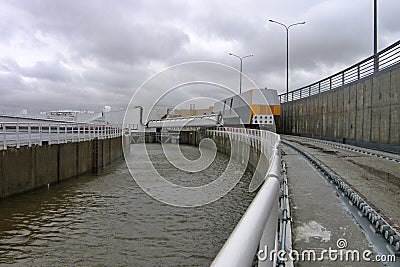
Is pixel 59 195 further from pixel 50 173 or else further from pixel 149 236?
pixel 149 236

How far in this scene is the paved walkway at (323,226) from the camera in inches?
139

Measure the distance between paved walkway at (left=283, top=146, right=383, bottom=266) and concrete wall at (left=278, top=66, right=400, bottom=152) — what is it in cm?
1191

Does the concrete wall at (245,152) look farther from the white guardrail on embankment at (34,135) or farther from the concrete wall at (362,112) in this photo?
the white guardrail on embankment at (34,135)

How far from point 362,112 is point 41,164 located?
18.5m

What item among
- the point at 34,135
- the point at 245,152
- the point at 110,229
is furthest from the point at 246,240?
the point at 245,152

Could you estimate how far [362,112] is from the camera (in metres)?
21.7

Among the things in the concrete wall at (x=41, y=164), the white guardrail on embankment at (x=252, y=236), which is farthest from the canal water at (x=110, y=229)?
the white guardrail on embankment at (x=252, y=236)

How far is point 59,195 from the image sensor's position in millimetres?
17094

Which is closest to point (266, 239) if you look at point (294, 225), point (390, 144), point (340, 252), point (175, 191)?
point (340, 252)

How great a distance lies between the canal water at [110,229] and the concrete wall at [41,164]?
65 centimetres

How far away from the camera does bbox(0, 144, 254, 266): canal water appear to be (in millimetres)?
9086

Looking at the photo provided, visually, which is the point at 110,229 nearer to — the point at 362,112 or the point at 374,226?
the point at 374,226

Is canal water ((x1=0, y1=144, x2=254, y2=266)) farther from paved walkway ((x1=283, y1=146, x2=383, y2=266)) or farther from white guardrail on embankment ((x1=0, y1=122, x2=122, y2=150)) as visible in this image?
paved walkway ((x1=283, y1=146, x2=383, y2=266))

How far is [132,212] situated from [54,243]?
12.4 ft
